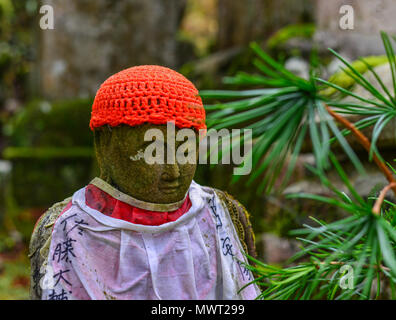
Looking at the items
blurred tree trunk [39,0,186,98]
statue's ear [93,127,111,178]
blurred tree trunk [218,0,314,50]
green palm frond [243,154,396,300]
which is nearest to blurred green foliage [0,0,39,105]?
A: blurred tree trunk [39,0,186,98]

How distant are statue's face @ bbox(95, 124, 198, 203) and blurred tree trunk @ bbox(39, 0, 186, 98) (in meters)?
3.00

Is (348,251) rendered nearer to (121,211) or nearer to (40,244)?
(121,211)

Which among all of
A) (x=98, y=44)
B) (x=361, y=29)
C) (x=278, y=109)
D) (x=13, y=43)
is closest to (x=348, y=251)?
(x=278, y=109)

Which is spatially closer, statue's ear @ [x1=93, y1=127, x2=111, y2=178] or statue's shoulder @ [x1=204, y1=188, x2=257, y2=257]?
statue's ear @ [x1=93, y1=127, x2=111, y2=178]

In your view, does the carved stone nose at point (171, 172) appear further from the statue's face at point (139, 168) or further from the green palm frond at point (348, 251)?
the green palm frond at point (348, 251)

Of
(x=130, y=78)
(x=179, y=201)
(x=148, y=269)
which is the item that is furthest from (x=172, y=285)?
(x=130, y=78)

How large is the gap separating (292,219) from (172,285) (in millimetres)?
1324

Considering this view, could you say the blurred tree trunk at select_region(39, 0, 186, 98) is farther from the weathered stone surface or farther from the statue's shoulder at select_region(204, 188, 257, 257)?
the statue's shoulder at select_region(204, 188, 257, 257)

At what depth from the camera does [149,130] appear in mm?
1240

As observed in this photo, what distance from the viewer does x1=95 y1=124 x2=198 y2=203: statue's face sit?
4.12ft

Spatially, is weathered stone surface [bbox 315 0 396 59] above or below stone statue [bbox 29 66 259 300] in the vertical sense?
above

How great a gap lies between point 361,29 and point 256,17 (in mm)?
1039

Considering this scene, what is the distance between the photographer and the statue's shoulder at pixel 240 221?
1.46 metres
